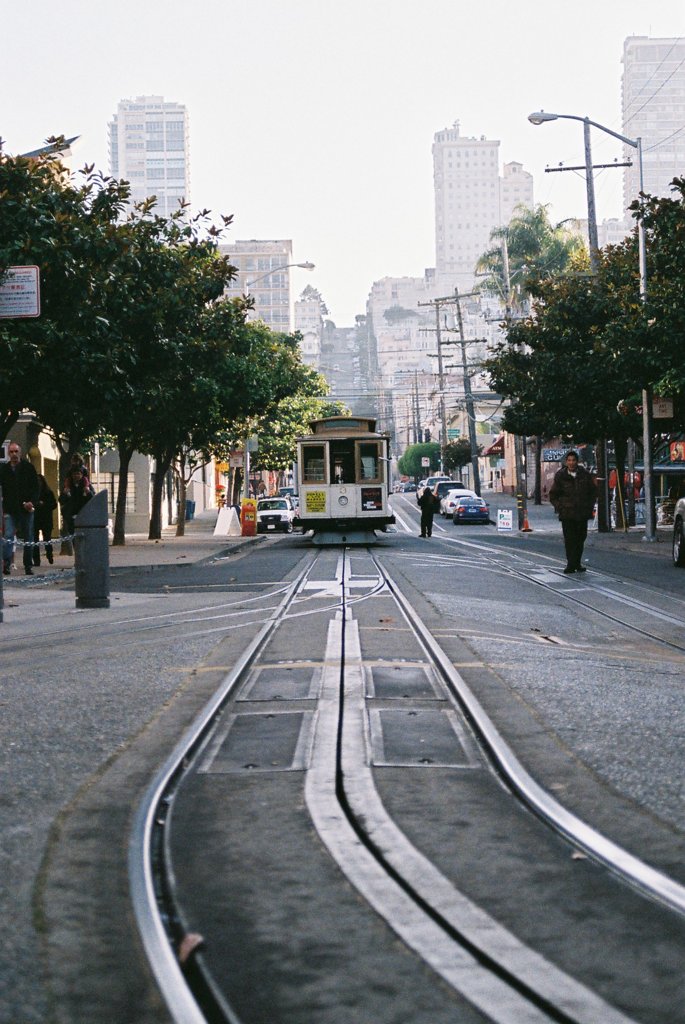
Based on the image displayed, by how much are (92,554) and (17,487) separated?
6910mm

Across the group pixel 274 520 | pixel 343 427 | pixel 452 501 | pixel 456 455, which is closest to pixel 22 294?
pixel 343 427

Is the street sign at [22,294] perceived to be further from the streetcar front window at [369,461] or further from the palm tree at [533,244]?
the palm tree at [533,244]

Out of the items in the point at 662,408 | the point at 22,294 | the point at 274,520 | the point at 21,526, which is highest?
the point at 22,294

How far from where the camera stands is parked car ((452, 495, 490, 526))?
202ft

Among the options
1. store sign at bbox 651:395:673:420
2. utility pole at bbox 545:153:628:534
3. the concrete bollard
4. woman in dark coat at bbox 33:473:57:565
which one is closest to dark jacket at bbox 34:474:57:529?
woman in dark coat at bbox 33:473:57:565

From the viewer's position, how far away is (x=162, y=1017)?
345cm

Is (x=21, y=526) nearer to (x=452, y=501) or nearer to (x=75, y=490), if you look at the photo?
(x=75, y=490)

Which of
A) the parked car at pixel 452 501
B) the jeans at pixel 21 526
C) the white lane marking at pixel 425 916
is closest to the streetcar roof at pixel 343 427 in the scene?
the jeans at pixel 21 526

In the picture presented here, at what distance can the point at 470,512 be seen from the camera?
61.6 meters

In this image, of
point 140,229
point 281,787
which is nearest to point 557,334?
point 140,229

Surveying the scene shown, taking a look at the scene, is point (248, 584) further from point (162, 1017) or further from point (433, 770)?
point (162, 1017)

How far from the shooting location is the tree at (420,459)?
148 metres

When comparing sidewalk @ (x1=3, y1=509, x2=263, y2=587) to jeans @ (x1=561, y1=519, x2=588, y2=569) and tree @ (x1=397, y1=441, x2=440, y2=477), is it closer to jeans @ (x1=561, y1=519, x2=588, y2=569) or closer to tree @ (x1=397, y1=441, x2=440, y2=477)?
jeans @ (x1=561, y1=519, x2=588, y2=569)

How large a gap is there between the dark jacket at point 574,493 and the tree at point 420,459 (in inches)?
4712
